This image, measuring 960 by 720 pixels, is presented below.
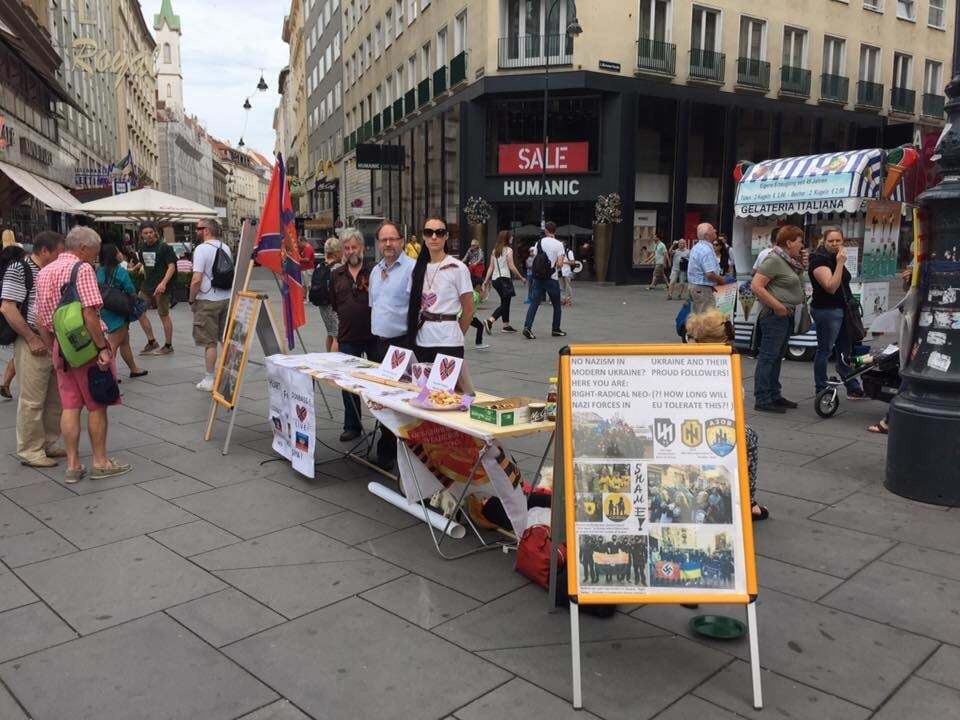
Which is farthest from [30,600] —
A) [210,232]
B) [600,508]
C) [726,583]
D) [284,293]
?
[210,232]

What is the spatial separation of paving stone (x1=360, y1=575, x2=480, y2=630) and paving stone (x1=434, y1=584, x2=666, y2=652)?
0.24 ft

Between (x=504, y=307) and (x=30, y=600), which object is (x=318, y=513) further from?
(x=504, y=307)

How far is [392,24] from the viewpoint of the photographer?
122 ft

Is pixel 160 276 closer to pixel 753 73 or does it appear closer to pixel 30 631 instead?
pixel 30 631

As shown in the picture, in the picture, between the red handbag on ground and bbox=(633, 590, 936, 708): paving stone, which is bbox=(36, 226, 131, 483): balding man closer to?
the red handbag on ground

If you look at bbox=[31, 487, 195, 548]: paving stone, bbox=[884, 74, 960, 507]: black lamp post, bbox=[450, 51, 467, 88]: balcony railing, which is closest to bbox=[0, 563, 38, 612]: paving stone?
bbox=[31, 487, 195, 548]: paving stone

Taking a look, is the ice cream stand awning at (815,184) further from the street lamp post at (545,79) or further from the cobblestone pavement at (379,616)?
the street lamp post at (545,79)

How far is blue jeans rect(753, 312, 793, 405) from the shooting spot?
7348 mm

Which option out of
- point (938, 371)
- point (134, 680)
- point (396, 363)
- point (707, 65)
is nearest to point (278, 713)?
point (134, 680)

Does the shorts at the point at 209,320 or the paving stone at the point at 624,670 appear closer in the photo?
the paving stone at the point at 624,670

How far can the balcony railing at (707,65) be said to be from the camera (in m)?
27.4

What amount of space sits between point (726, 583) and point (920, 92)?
38740mm

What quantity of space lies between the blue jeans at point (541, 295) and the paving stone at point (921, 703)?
389 inches

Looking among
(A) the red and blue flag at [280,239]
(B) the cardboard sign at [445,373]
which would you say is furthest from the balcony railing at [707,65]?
(B) the cardboard sign at [445,373]
